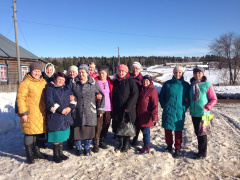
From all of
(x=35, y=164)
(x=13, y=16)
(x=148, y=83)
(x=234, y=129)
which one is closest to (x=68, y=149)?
(x=35, y=164)

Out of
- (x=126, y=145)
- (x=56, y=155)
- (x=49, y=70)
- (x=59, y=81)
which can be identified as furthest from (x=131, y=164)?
(x=49, y=70)

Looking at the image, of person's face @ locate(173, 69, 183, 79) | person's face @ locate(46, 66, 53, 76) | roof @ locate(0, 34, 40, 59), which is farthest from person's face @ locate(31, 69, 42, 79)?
roof @ locate(0, 34, 40, 59)

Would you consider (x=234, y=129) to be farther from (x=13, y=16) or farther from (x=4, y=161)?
(x=13, y=16)

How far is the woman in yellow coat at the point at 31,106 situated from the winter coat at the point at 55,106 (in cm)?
16

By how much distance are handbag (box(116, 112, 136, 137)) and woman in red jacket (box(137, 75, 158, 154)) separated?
0.67 feet

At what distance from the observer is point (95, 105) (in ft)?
12.0

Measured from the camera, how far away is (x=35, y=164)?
3320mm

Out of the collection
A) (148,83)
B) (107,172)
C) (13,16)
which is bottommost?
(107,172)

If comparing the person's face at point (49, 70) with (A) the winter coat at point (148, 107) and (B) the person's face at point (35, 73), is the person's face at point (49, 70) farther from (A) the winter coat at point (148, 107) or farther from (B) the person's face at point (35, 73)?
(A) the winter coat at point (148, 107)

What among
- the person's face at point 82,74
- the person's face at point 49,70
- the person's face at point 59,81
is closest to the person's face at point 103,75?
the person's face at point 82,74

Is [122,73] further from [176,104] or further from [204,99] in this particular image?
[204,99]

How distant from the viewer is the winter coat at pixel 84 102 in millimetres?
3475

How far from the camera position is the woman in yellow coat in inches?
123

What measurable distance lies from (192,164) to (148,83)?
1829 millimetres
